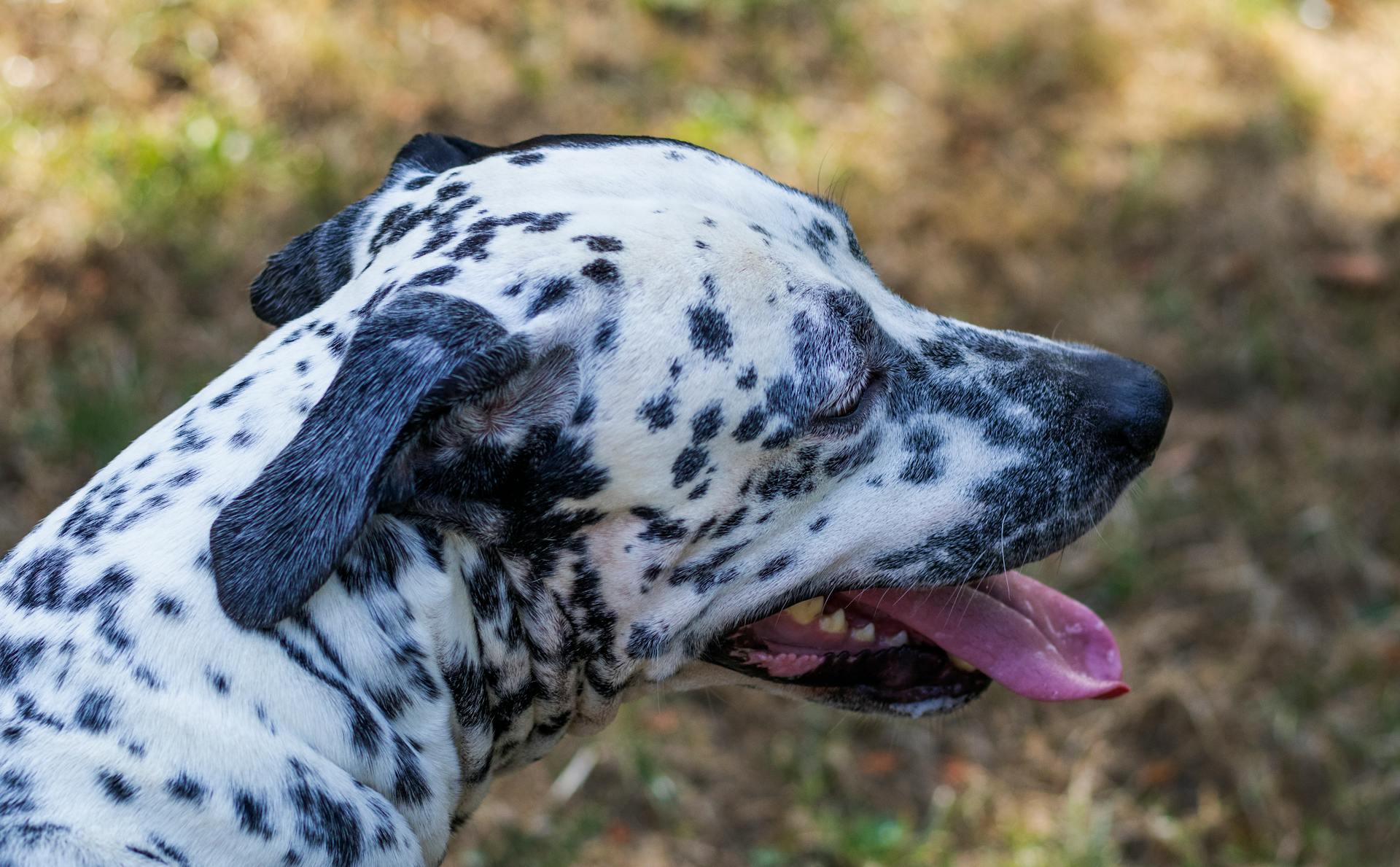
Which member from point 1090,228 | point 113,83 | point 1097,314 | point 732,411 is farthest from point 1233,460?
point 113,83

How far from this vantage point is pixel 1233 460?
5.04 m

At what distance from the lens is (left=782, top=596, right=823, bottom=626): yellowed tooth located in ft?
8.59

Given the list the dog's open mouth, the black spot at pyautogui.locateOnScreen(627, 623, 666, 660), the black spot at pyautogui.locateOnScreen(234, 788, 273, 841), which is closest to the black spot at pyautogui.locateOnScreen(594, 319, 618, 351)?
the black spot at pyautogui.locateOnScreen(627, 623, 666, 660)

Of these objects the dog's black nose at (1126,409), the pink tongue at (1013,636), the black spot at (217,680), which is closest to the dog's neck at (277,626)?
the black spot at (217,680)

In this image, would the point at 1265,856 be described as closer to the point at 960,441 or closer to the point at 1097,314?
the point at 960,441

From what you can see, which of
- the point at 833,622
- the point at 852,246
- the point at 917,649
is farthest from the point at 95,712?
the point at 852,246

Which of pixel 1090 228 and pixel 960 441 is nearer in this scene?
pixel 960 441

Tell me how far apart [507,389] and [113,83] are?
4577 mm

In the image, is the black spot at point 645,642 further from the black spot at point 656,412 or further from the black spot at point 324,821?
the black spot at point 324,821

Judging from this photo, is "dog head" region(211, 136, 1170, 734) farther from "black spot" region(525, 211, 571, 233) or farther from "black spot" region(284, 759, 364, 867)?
"black spot" region(284, 759, 364, 867)

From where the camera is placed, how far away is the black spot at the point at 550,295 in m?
2.11

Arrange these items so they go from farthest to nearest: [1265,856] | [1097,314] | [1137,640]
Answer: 1. [1097,314]
2. [1137,640]
3. [1265,856]

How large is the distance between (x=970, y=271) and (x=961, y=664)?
3.35m

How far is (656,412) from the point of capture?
7.15ft
